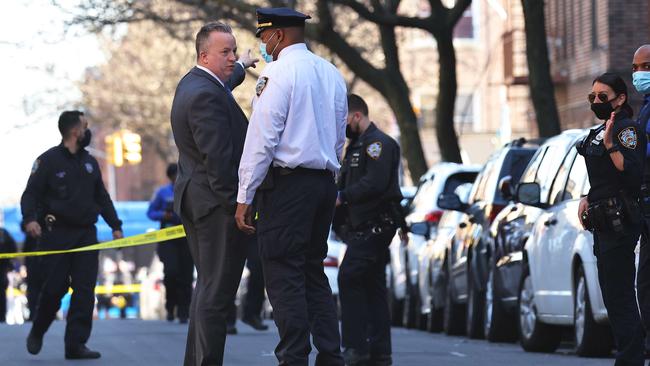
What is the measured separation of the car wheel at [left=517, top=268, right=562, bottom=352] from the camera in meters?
15.1

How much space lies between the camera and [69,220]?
1391 centimetres

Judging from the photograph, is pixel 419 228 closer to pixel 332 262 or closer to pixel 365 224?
pixel 365 224

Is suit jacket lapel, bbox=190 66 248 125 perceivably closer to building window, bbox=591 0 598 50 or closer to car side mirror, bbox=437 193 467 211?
car side mirror, bbox=437 193 467 211

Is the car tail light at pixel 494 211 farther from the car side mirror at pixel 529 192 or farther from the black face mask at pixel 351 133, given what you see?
the black face mask at pixel 351 133

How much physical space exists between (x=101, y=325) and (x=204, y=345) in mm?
11765

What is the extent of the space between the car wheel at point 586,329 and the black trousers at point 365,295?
1.66m

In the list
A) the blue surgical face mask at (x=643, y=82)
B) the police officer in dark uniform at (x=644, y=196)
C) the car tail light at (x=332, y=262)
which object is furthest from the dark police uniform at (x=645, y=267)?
the car tail light at (x=332, y=262)

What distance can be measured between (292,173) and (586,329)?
4.67m

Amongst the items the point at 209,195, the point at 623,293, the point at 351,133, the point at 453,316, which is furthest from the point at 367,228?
the point at 453,316

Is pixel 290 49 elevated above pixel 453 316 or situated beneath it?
elevated above

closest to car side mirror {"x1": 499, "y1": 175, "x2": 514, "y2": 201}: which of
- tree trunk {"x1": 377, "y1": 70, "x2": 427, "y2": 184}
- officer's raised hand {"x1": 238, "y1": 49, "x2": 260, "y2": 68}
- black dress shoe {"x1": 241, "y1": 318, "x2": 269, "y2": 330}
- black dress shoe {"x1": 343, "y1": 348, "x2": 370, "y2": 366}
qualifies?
black dress shoe {"x1": 241, "y1": 318, "x2": 269, "y2": 330}

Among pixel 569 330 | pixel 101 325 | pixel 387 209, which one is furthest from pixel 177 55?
pixel 387 209

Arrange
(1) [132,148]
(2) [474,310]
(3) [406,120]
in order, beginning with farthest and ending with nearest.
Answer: (1) [132,148] < (3) [406,120] < (2) [474,310]

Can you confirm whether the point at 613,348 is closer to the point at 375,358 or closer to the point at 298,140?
the point at 375,358
